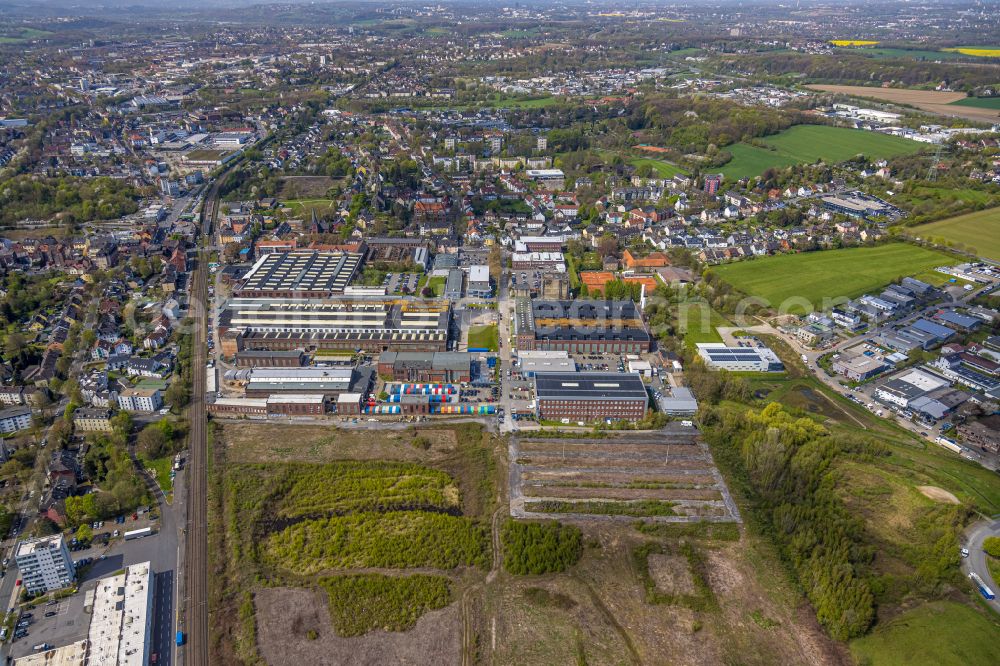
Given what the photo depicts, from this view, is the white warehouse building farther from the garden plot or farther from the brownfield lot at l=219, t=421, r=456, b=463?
the garden plot

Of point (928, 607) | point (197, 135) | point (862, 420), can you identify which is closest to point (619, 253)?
point (862, 420)

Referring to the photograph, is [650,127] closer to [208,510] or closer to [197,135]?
[197,135]

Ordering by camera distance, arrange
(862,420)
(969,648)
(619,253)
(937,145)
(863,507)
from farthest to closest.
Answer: (937,145), (619,253), (862,420), (863,507), (969,648)

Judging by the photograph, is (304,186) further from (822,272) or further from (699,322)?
(822,272)

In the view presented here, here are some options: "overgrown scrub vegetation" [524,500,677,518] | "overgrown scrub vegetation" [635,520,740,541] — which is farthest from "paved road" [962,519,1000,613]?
"overgrown scrub vegetation" [524,500,677,518]

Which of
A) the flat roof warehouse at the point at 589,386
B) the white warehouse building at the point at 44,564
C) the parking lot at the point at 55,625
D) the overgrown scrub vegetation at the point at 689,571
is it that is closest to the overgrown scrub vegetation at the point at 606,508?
the overgrown scrub vegetation at the point at 689,571
